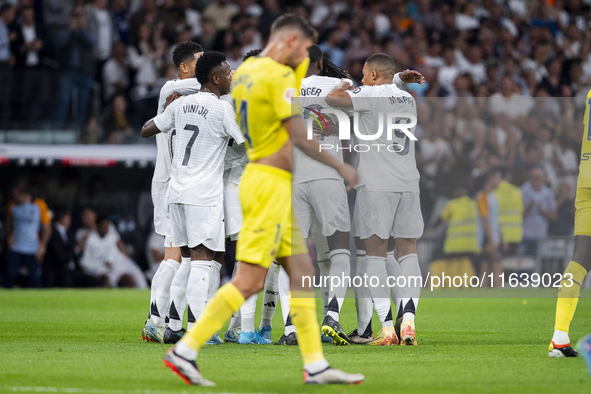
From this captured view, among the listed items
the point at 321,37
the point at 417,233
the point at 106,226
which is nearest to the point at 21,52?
the point at 106,226

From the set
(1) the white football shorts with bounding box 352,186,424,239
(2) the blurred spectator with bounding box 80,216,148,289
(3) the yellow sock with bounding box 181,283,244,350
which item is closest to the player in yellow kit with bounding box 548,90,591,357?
(1) the white football shorts with bounding box 352,186,424,239

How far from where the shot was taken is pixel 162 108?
26.5 feet

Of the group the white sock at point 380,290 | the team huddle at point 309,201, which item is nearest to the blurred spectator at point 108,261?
the team huddle at point 309,201

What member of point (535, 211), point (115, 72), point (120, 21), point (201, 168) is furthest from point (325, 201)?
point (120, 21)

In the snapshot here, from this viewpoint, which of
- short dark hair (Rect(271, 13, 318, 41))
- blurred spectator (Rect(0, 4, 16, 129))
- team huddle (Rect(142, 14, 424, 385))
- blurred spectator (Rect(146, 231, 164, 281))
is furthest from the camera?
blurred spectator (Rect(146, 231, 164, 281))

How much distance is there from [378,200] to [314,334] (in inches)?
110

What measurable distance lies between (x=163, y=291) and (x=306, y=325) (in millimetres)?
3086

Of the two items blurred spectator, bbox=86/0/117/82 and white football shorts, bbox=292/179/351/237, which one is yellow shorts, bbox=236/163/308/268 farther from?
blurred spectator, bbox=86/0/117/82

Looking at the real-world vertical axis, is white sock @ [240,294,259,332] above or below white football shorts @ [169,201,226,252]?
below

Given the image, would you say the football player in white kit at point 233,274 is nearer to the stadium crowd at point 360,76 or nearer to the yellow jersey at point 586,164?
the yellow jersey at point 586,164

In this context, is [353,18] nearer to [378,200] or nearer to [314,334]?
[378,200]

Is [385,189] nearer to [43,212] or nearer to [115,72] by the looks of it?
[43,212]

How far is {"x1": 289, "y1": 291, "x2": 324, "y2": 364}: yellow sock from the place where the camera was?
15.8 ft

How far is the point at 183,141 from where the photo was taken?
720 cm
